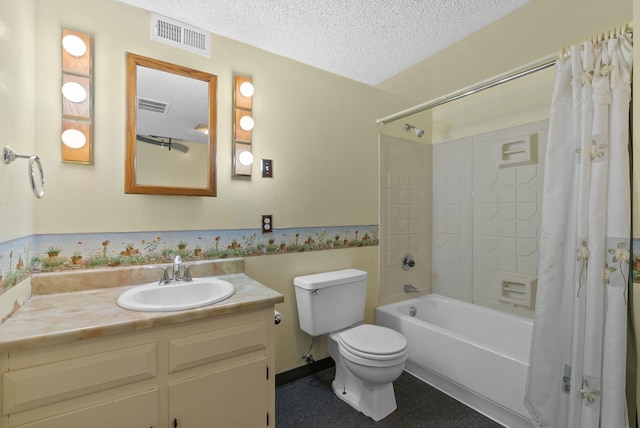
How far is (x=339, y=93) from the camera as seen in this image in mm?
2242

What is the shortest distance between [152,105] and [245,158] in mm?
558

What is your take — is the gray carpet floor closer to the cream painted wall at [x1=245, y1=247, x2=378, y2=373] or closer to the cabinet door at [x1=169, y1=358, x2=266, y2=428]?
the cream painted wall at [x1=245, y1=247, x2=378, y2=373]

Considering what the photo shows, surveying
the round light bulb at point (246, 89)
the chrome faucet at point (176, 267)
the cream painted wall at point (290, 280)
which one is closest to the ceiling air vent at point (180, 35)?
the round light bulb at point (246, 89)

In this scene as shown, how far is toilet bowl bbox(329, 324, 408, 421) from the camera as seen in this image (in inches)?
63.3

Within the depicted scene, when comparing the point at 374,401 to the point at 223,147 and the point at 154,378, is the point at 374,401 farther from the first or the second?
the point at 223,147

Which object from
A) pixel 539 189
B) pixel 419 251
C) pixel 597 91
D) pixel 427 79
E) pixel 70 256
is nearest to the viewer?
pixel 597 91

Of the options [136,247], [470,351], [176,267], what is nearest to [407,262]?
[470,351]

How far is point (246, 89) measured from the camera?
1.82 m

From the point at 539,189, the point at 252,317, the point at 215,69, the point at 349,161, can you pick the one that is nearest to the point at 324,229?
the point at 349,161

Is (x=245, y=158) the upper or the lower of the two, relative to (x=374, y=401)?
upper

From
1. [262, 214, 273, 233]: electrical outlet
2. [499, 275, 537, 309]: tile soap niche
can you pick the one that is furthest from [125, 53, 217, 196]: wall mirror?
[499, 275, 537, 309]: tile soap niche

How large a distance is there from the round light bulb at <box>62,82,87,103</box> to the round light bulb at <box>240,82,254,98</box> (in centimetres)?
79

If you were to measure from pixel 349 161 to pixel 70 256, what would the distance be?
1800mm

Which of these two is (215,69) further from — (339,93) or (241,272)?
(241,272)
